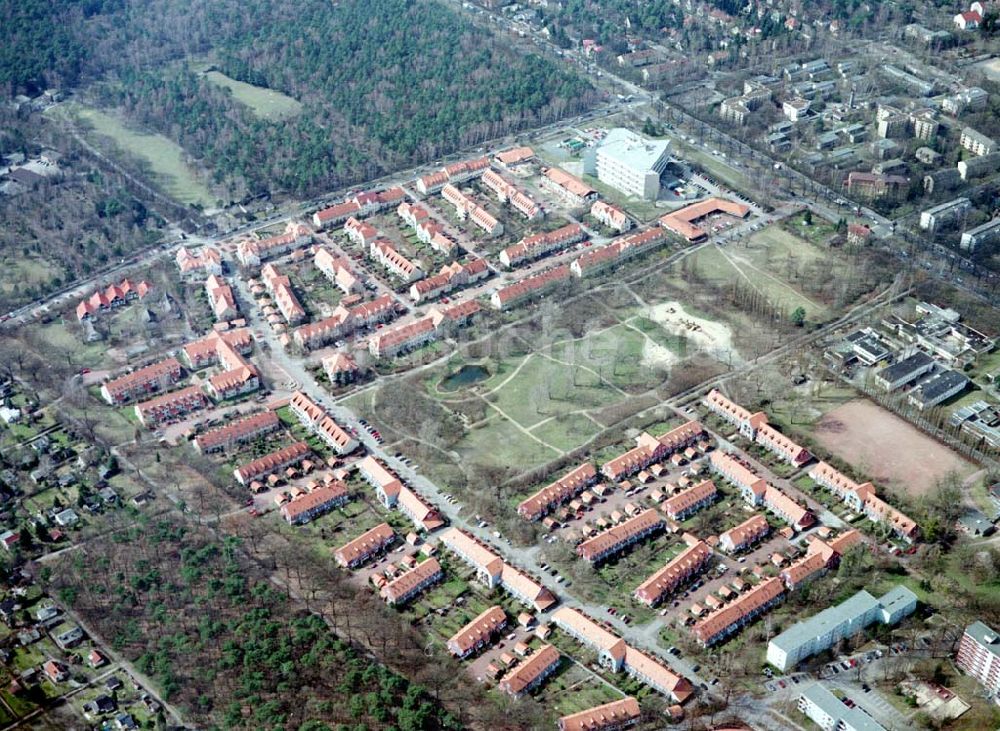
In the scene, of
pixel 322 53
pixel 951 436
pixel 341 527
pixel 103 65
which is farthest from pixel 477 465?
pixel 103 65

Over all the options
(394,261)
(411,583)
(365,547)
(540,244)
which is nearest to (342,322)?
(394,261)

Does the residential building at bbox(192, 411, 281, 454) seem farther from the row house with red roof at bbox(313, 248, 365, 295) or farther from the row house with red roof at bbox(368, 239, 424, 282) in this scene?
the row house with red roof at bbox(368, 239, 424, 282)

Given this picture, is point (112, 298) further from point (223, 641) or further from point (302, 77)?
point (302, 77)

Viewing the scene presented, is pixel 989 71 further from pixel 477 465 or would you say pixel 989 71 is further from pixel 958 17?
pixel 477 465

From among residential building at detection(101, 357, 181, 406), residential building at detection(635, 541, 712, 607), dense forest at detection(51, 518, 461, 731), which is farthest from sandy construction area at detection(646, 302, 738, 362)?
dense forest at detection(51, 518, 461, 731)

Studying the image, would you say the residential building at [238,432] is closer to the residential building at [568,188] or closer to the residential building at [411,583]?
the residential building at [411,583]

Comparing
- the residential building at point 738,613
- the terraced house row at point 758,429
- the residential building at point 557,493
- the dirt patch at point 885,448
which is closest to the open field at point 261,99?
the terraced house row at point 758,429

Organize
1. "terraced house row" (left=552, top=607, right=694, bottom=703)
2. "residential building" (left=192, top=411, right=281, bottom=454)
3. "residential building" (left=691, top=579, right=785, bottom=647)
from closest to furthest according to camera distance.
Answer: "terraced house row" (left=552, top=607, right=694, bottom=703)
"residential building" (left=691, top=579, right=785, bottom=647)
"residential building" (left=192, top=411, right=281, bottom=454)
